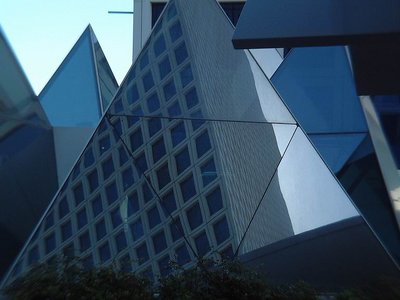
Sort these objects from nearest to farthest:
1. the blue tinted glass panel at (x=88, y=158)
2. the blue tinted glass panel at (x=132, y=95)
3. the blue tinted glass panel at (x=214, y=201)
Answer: the blue tinted glass panel at (x=214, y=201), the blue tinted glass panel at (x=88, y=158), the blue tinted glass panel at (x=132, y=95)

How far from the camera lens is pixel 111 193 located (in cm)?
884

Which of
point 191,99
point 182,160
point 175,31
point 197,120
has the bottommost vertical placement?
point 182,160

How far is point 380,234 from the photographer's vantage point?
29.7ft

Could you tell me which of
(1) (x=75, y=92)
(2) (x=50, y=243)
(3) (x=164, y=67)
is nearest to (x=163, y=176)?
(2) (x=50, y=243)

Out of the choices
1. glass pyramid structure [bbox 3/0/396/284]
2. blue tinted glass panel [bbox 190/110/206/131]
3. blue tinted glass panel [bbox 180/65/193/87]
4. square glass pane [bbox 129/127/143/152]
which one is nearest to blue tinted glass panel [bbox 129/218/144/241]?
glass pyramid structure [bbox 3/0/396/284]

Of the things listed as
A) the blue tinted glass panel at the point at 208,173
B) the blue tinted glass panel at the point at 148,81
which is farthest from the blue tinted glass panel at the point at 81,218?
the blue tinted glass panel at the point at 148,81

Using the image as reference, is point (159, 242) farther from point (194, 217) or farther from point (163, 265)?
point (194, 217)

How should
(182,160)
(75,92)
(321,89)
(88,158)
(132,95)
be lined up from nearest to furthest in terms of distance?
(88,158) → (182,160) → (132,95) → (321,89) → (75,92)

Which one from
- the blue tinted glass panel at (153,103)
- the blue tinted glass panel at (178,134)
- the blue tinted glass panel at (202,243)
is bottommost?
the blue tinted glass panel at (202,243)

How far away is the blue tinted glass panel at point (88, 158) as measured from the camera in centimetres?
888

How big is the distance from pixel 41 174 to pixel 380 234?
642 centimetres

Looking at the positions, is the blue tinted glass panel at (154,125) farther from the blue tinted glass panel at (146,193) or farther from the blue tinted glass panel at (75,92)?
the blue tinted glass panel at (75,92)

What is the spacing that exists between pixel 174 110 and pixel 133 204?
1817 mm

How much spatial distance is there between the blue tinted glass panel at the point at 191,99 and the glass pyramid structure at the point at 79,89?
5243 mm
